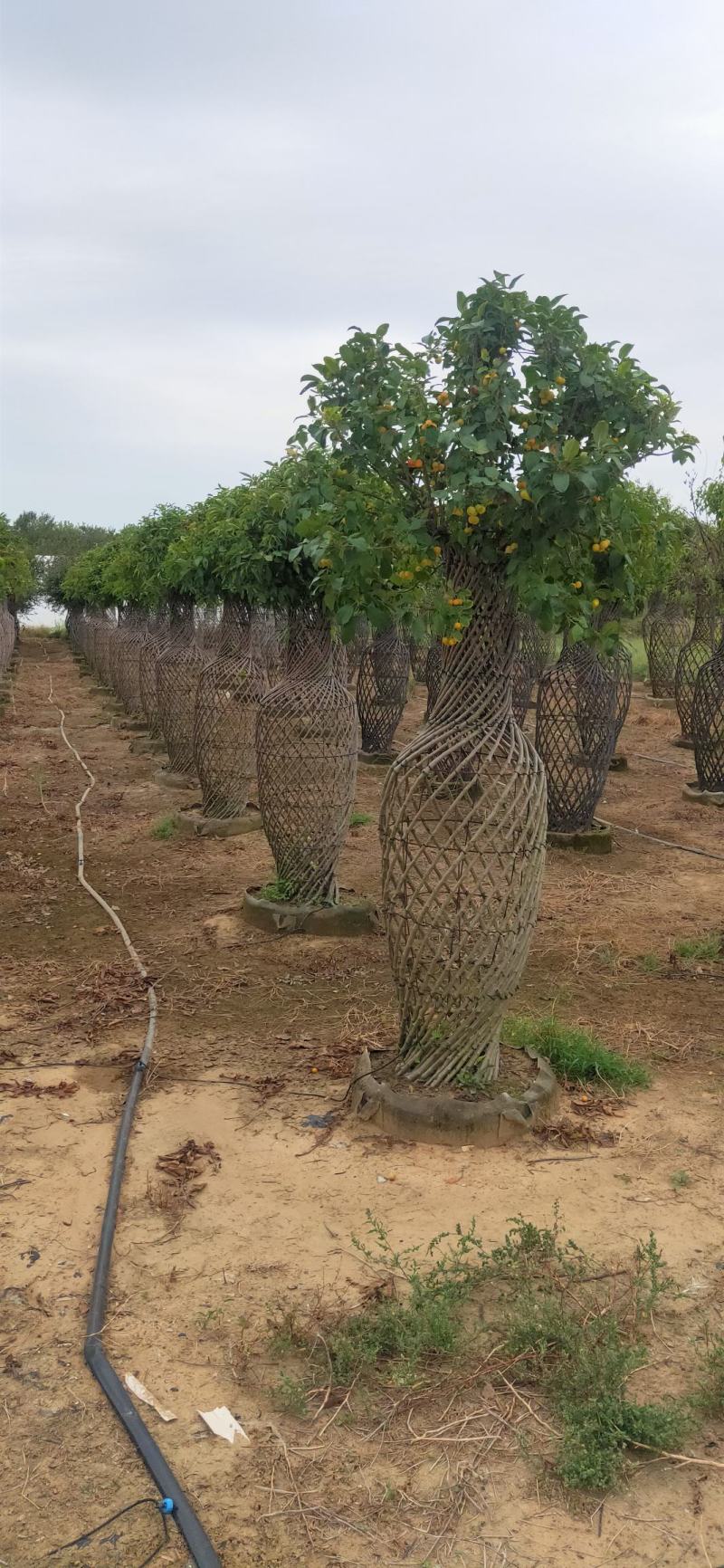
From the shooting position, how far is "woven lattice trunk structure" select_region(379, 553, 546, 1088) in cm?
428

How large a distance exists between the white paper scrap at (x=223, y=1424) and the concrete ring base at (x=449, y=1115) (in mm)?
1569

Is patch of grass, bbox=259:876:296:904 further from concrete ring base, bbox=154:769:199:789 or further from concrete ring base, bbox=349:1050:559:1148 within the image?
concrete ring base, bbox=154:769:199:789

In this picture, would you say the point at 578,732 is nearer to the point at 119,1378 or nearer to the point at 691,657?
the point at 691,657

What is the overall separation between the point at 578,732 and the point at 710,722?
8.27 feet

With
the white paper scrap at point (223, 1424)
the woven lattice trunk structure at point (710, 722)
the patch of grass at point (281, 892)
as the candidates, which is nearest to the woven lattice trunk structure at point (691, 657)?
the woven lattice trunk structure at point (710, 722)

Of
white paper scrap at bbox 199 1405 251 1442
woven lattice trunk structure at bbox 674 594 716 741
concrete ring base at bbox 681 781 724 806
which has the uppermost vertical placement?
woven lattice trunk structure at bbox 674 594 716 741

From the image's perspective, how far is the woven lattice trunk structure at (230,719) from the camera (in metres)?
9.79

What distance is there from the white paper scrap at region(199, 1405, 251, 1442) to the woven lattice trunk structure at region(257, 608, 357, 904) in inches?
177

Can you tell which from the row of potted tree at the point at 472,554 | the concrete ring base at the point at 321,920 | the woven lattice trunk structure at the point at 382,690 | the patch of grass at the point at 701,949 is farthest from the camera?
the woven lattice trunk structure at the point at 382,690

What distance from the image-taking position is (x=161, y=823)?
392 inches

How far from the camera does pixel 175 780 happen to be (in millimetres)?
12234

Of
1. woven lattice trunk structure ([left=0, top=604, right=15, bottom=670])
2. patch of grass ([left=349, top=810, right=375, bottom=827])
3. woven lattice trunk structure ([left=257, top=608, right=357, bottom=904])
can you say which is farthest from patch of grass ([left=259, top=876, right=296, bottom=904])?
woven lattice trunk structure ([left=0, top=604, right=15, bottom=670])

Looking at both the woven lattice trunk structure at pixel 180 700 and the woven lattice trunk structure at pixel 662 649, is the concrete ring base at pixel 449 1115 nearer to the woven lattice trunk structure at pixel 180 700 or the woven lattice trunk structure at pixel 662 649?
the woven lattice trunk structure at pixel 180 700

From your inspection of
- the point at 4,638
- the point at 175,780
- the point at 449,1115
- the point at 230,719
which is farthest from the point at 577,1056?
the point at 4,638
